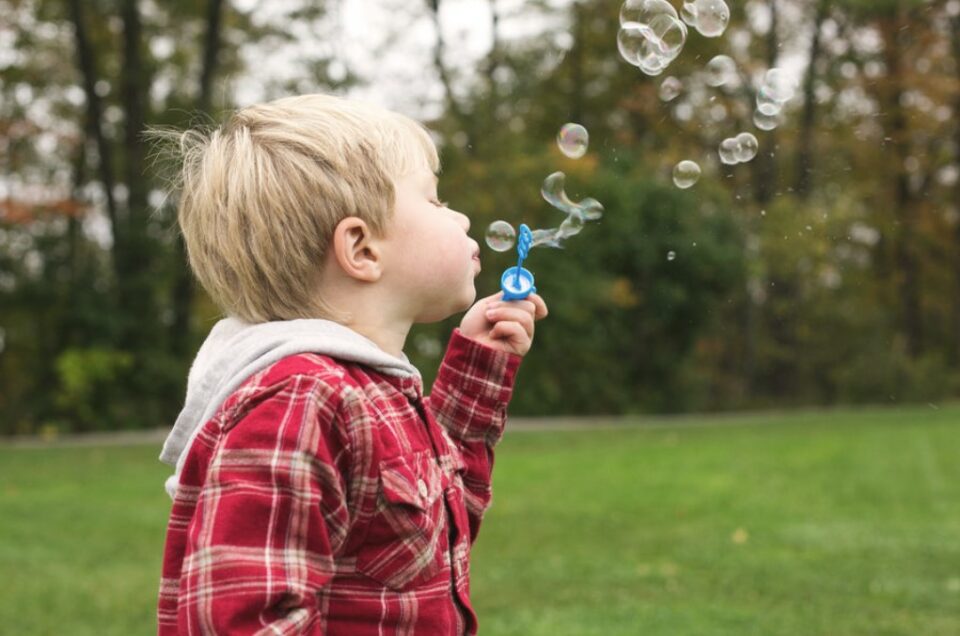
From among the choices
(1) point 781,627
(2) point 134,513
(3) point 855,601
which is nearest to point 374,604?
(1) point 781,627

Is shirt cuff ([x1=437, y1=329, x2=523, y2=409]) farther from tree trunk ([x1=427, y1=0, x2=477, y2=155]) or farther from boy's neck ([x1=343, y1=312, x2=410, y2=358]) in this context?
tree trunk ([x1=427, y1=0, x2=477, y2=155])

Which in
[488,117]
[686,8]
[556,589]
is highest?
[686,8]

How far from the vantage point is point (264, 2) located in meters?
19.3

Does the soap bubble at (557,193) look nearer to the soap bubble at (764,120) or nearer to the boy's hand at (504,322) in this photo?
the boy's hand at (504,322)

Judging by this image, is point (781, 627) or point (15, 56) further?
point (15, 56)

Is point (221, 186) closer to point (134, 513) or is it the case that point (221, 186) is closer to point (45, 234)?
point (134, 513)

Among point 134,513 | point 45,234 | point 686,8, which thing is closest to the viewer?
point 686,8

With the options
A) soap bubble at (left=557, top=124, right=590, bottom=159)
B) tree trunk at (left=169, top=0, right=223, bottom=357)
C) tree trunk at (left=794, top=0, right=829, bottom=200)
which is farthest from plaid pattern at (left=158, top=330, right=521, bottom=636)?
tree trunk at (left=794, top=0, right=829, bottom=200)

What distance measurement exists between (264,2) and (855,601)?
53.0ft

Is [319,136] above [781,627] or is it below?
above

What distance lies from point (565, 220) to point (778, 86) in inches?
63.5

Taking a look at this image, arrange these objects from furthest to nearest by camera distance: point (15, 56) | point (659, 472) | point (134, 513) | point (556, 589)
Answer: point (15, 56) < point (659, 472) < point (134, 513) < point (556, 589)

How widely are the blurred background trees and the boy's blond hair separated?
13.8m

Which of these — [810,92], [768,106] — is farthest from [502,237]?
[810,92]
